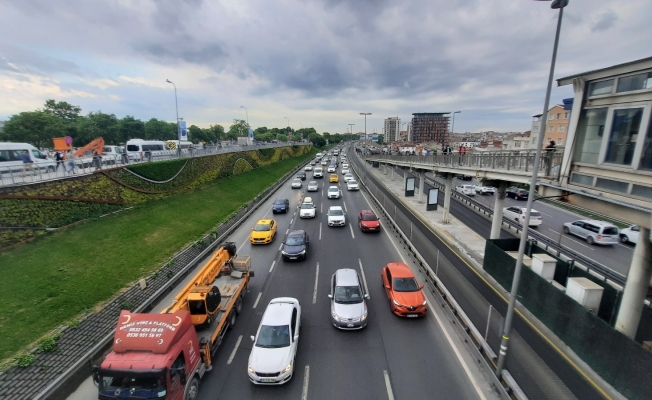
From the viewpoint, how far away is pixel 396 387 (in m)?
8.74

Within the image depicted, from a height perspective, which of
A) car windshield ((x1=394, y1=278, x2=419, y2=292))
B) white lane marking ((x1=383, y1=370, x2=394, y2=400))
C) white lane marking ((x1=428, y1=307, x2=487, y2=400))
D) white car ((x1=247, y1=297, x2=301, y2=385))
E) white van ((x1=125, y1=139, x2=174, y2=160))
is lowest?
white lane marking ((x1=383, y1=370, x2=394, y2=400))

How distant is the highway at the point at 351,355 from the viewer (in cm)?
866

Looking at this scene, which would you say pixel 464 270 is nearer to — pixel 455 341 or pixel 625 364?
pixel 455 341

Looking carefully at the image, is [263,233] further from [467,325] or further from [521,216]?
[521,216]

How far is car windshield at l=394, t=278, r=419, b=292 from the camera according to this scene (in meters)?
12.8

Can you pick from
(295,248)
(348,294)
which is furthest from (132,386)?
(295,248)

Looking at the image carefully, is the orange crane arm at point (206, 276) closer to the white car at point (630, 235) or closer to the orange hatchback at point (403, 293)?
the orange hatchback at point (403, 293)

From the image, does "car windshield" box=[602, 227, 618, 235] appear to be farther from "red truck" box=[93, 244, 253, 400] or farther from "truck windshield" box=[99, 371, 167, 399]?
"truck windshield" box=[99, 371, 167, 399]

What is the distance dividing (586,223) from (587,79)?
18.0 m

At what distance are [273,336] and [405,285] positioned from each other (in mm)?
6442

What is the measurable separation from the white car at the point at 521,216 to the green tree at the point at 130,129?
88.4 meters

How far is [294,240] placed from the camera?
19188 millimetres

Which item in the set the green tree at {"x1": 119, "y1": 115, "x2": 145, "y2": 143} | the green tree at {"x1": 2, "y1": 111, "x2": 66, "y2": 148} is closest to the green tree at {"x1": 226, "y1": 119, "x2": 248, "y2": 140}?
the green tree at {"x1": 119, "y1": 115, "x2": 145, "y2": 143}

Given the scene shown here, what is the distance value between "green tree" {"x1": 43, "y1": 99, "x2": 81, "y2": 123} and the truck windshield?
303 feet
